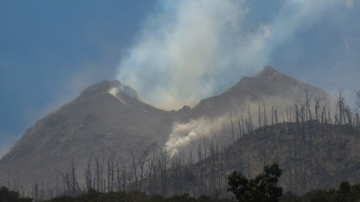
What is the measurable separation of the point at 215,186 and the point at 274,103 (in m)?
111

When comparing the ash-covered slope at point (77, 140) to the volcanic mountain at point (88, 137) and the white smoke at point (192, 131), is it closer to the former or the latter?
the volcanic mountain at point (88, 137)

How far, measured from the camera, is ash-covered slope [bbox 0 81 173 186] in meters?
155

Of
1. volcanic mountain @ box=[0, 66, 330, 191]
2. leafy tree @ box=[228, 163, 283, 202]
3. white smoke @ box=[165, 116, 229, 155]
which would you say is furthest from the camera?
white smoke @ box=[165, 116, 229, 155]

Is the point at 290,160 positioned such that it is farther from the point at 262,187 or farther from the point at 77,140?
the point at 77,140

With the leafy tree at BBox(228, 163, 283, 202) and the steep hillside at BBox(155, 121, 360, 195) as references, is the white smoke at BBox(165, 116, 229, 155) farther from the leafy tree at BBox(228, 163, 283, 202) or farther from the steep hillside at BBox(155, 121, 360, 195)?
the leafy tree at BBox(228, 163, 283, 202)

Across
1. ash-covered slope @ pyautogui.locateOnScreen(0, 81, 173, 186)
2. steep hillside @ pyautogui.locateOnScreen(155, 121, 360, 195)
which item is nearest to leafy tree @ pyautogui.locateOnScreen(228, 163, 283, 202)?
steep hillside @ pyautogui.locateOnScreen(155, 121, 360, 195)

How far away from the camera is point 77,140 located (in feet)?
568

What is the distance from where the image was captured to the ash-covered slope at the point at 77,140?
155m

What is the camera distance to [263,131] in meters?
104

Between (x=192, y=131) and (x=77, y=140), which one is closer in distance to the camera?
(x=77, y=140)

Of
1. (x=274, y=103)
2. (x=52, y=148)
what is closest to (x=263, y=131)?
(x=274, y=103)

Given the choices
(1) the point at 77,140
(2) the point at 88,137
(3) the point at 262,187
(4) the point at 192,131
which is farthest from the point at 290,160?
(1) the point at 77,140

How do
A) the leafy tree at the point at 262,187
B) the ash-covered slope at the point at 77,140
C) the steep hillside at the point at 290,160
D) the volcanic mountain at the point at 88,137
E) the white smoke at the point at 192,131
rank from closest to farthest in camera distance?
the leafy tree at the point at 262,187, the steep hillside at the point at 290,160, the ash-covered slope at the point at 77,140, the volcanic mountain at the point at 88,137, the white smoke at the point at 192,131

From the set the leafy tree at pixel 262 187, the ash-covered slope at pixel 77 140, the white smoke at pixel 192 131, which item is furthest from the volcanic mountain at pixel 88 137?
Result: the leafy tree at pixel 262 187
